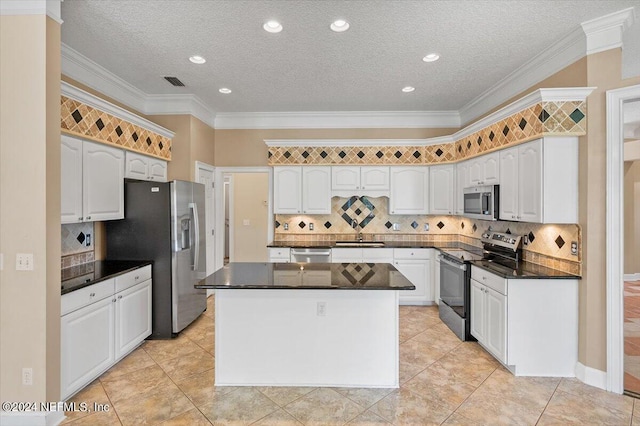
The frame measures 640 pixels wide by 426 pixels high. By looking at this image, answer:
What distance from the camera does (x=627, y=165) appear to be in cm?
614

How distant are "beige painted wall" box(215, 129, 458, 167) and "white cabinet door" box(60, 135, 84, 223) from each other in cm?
261

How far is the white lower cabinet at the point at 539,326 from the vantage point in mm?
2789

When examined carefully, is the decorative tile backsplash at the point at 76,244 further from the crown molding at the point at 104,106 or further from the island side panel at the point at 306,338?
the island side panel at the point at 306,338

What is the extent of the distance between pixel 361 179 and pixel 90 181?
357 centimetres

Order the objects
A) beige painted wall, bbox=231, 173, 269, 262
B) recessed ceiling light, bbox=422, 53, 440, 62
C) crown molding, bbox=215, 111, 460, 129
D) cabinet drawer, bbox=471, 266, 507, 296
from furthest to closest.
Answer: beige painted wall, bbox=231, 173, 269, 262 < crown molding, bbox=215, 111, 460, 129 < recessed ceiling light, bbox=422, 53, 440, 62 < cabinet drawer, bbox=471, 266, 507, 296

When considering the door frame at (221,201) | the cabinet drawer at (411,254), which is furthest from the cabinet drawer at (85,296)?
the cabinet drawer at (411,254)

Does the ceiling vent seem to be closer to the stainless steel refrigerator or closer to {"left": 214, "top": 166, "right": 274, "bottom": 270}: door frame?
the stainless steel refrigerator

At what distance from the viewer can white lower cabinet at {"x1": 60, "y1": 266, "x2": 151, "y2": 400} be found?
244cm

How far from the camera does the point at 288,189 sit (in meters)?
5.10

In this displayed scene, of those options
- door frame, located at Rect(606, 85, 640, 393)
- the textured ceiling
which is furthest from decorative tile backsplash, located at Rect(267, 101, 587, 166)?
the textured ceiling

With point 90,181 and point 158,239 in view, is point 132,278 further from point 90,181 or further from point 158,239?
point 90,181

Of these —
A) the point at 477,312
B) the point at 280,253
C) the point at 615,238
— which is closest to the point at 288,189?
the point at 280,253

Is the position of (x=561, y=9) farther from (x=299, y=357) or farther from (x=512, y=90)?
(x=299, y=357)

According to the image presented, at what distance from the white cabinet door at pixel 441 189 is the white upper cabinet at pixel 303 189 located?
1.65 metres
